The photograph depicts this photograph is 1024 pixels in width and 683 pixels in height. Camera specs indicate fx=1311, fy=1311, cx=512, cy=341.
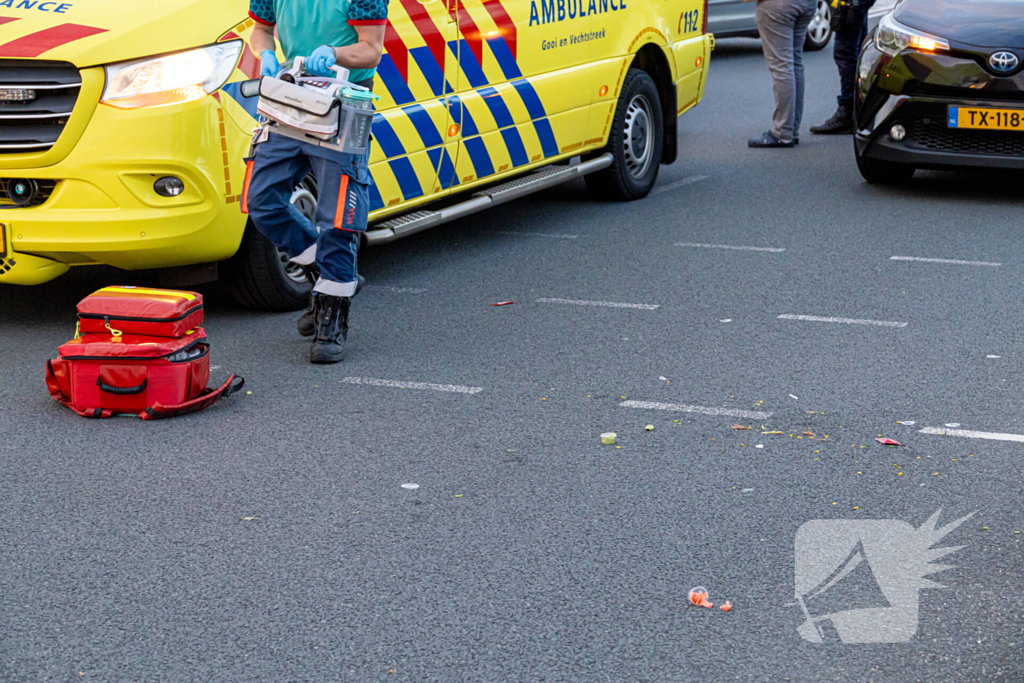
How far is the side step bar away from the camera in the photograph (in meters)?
6.06

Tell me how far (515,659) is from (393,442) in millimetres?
1475

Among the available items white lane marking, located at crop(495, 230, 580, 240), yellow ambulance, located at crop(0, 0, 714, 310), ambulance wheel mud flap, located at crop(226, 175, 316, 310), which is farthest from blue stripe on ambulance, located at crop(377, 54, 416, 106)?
white lane marking, located at crop(495, 230, 580, 240)

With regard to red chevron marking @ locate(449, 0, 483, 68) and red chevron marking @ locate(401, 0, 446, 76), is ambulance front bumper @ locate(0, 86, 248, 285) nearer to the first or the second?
red chevron marking @ locate(401, 0, 446, 76)

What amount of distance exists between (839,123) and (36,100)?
7.23 m

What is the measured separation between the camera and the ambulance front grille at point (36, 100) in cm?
513

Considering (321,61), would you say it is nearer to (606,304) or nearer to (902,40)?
(606,304)

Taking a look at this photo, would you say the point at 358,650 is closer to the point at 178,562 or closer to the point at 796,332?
the point at 178,562

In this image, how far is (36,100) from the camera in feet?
17.0

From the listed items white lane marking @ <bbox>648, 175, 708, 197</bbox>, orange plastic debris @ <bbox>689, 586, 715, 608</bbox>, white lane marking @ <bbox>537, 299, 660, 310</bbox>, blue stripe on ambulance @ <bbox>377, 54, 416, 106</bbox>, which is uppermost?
blue stripe on ambulance @ <bbox>377, 54, 416, 106</bbox>

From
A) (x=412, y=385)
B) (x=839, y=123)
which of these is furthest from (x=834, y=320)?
(x=839, y=123)

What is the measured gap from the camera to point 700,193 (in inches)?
338

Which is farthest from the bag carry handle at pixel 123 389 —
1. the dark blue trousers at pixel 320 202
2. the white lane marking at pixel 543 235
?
the white lane marking at pixel 543 235

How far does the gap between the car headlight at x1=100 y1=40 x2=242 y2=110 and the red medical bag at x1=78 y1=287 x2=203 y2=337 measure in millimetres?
853

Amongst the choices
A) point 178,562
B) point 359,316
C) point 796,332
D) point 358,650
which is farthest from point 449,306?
point 358,650
